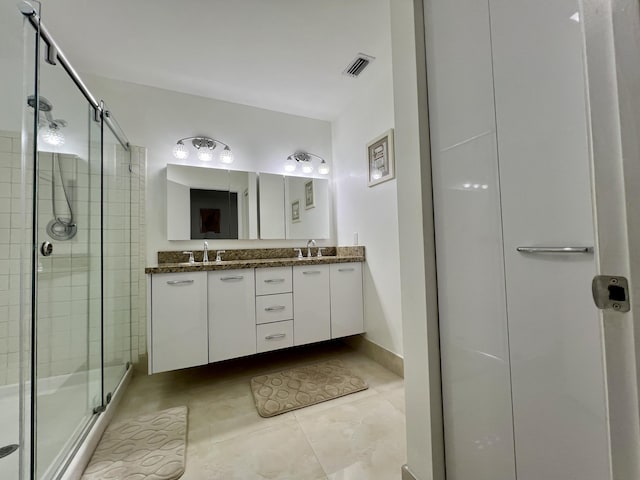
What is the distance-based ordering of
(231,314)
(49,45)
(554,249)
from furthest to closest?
(231,314), (49,45), (554,249)

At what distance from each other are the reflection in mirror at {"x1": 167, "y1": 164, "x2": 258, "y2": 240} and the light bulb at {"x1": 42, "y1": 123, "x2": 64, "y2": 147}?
80 centimetres

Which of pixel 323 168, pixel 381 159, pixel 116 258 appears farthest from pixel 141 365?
pixel 381 159

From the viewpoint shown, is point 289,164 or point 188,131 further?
point 289,164

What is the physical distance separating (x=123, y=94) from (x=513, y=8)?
2692 millimetres

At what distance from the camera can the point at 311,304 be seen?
7.12 feet

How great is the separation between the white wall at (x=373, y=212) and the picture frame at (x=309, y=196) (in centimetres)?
28

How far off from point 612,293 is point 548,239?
41 cm

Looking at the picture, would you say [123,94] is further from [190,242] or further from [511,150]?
[511,150]

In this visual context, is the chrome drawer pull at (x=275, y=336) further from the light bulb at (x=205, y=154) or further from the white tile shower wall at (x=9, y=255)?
the light bulb at (x=205, y=154)

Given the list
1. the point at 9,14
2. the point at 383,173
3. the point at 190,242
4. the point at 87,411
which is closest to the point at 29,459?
the point at 87,411

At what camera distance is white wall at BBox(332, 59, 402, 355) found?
2.04 metres

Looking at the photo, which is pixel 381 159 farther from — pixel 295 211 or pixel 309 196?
pixel 295 211

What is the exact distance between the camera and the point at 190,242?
2.33 metres

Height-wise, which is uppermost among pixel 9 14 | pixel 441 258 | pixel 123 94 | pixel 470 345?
pixel 123 94
